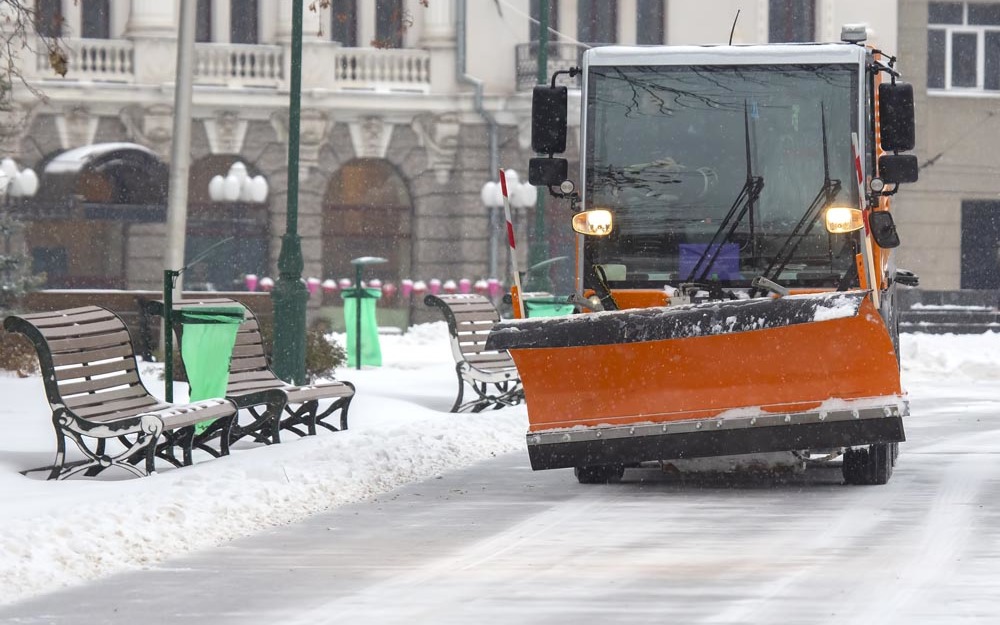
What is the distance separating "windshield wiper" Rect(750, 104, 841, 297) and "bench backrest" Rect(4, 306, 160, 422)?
3839mm

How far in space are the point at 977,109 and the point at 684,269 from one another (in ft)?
99.9

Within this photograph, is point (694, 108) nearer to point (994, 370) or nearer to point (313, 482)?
point (313, 482)

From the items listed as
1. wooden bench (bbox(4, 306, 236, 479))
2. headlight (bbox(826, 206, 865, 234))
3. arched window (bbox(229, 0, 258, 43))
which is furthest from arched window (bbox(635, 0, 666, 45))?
wooden bench (bbox(4, 306, 236, 479))

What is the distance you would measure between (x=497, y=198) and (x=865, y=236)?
85.2 feet

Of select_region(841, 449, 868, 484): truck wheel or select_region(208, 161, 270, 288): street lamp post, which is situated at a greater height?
select_region(208, 161, 270, 288): street lamp post

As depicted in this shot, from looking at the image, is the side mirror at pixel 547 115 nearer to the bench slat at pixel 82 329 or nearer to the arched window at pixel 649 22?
the bench slat at pixel 82 329

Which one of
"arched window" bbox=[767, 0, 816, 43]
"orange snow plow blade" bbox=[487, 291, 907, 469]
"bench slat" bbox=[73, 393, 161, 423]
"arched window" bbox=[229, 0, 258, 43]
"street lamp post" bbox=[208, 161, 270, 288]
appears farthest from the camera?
"arched window" bbox=[767, 0, 816, 43]

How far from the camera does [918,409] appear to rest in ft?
64.2

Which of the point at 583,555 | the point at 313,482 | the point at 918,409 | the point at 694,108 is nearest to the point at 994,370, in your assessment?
the point at 918,409

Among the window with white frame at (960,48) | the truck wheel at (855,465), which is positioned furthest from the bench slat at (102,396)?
the window with white frame at (960,48)

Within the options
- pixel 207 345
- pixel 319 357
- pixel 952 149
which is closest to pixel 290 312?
pixel 319 357

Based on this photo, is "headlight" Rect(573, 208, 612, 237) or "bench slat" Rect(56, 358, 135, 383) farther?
"headlight" Rect(573, 208, 612, 237)

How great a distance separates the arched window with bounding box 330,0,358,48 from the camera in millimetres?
38938

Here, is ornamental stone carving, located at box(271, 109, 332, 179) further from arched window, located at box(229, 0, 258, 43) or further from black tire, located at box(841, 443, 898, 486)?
black tire, located at box(841, 443, 898, 486)
